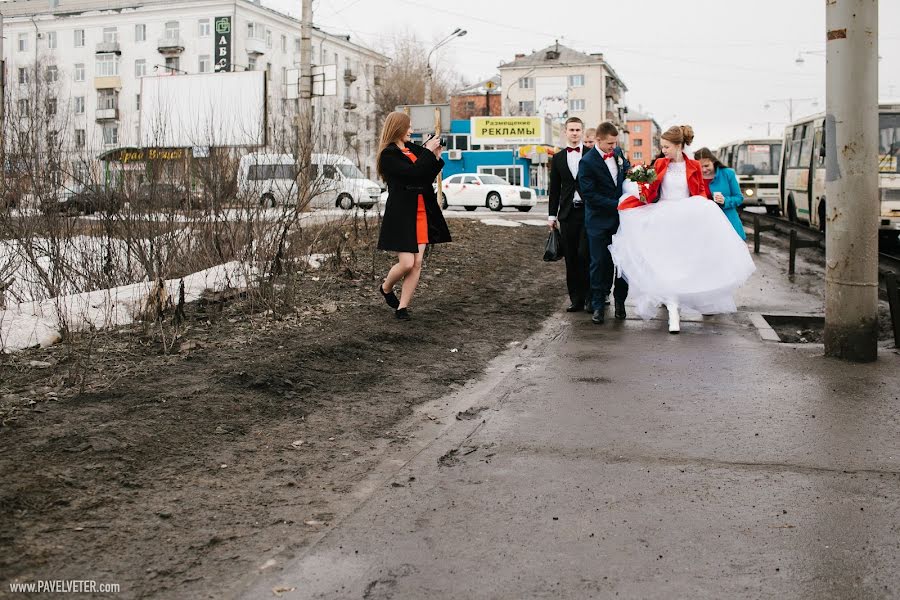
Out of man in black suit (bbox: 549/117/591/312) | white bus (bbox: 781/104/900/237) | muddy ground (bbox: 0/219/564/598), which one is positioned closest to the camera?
muddy ground (bbox: 0/219/564/598)

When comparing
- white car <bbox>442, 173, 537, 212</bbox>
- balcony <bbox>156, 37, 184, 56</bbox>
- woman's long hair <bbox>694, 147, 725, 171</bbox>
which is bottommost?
woman's long hair <bbox>694, 147, 725, 171</bbox>

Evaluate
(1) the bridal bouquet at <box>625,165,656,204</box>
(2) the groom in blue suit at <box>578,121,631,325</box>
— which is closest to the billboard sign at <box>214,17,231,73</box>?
(2) the groom in blue suit at <box>578,121,631,325</box>

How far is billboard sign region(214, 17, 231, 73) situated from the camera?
7812 centimetres

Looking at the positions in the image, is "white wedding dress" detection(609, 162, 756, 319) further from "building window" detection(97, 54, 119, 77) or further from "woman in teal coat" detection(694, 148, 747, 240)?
"building window" detection(97, 54, 119, 77)

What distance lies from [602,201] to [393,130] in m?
2.31

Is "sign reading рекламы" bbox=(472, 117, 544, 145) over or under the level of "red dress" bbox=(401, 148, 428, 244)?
over

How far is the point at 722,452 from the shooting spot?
16.6 feet

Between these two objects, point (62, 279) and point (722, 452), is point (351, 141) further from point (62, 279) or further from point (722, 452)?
point (722, 452)

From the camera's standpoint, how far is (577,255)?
10.5 m

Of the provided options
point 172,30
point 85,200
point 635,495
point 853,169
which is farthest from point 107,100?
point 635,495

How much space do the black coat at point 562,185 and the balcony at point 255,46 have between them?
72.7 m

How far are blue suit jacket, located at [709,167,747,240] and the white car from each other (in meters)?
31.9

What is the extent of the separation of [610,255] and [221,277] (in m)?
3.94

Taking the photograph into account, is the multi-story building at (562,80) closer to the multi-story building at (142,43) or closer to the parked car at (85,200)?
the multi-story building at (142,43)
